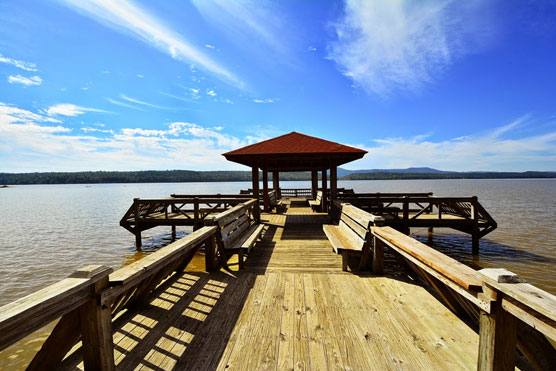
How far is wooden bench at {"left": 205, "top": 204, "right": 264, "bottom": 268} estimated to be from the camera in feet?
16.3

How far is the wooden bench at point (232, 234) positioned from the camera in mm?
4973

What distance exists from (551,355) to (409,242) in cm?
192

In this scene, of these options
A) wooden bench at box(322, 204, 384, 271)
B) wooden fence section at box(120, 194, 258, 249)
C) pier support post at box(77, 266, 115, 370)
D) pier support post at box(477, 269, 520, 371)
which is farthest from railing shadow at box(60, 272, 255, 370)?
wooden fence section at box(120, 194, 258, 249)

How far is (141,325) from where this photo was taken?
10.1ft

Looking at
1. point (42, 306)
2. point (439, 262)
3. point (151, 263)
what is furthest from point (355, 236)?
point (42, 306)

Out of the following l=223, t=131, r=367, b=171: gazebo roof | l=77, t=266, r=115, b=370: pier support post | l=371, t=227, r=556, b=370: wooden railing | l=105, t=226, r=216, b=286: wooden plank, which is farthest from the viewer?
l=223, t=131, r=367, b=171: gazebo roof

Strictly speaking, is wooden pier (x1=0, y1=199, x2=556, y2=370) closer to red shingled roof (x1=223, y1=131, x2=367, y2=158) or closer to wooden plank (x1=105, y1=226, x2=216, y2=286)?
wooden plank (x1=105, y1=226, x2=216, y2=286)

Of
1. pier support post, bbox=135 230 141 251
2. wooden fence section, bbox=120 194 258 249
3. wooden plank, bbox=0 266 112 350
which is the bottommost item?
pier support post, bbox=135 230 141 251

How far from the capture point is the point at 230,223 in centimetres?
572

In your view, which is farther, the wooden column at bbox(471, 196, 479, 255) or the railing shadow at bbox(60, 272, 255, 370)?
the wooden column at bbox(471, 196, 479, 255)

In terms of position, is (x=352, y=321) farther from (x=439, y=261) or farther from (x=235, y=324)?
(x=235, y=324)

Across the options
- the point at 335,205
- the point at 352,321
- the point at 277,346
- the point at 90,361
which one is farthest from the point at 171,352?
the point at 335,205

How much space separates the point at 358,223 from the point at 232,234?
2972mm

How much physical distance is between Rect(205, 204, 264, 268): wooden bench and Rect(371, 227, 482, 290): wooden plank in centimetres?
282
